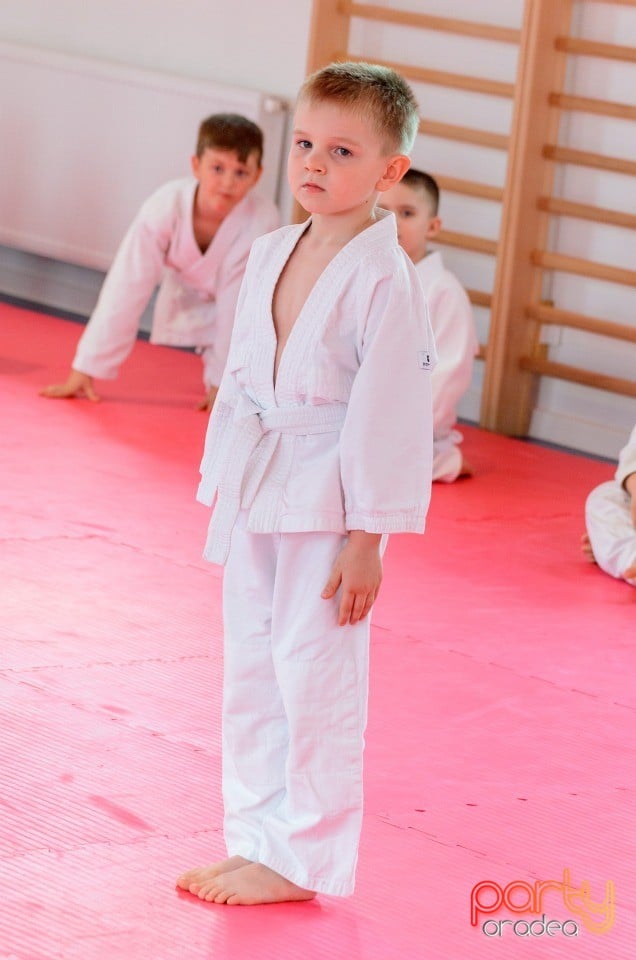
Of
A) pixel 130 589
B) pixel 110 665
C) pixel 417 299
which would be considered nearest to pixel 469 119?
pixel 130 589

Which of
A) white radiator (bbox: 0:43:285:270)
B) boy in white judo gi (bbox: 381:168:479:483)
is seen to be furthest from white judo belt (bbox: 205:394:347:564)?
white radiator (bbox: 0:43:285:270)

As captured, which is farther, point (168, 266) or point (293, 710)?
point (168, 266)

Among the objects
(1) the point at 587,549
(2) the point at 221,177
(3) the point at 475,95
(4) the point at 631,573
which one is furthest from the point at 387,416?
(3) the point at 475,95

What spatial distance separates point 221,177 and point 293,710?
263cm

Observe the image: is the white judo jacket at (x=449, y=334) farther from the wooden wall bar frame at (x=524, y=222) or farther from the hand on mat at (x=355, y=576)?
the hand on mat at (x=355, y=576)

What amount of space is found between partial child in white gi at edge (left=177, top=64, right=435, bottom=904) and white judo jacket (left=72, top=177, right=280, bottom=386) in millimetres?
2441

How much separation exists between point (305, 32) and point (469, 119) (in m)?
0.69

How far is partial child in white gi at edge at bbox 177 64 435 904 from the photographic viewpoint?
145 centimetres

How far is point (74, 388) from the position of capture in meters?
3.94

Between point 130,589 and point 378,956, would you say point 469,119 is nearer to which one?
point 130,589

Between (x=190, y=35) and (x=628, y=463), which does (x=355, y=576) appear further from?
(x=190, y=35)

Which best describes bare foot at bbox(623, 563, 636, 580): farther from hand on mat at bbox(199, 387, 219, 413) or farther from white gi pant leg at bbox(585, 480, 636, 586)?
hand on mat at bbox(199, 387, 219, 413)

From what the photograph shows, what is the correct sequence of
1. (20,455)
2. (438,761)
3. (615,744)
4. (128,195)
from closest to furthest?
(438,761) < (615,744) < (20,455) < (128,195)

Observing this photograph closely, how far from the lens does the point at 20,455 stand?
10.8 ft
